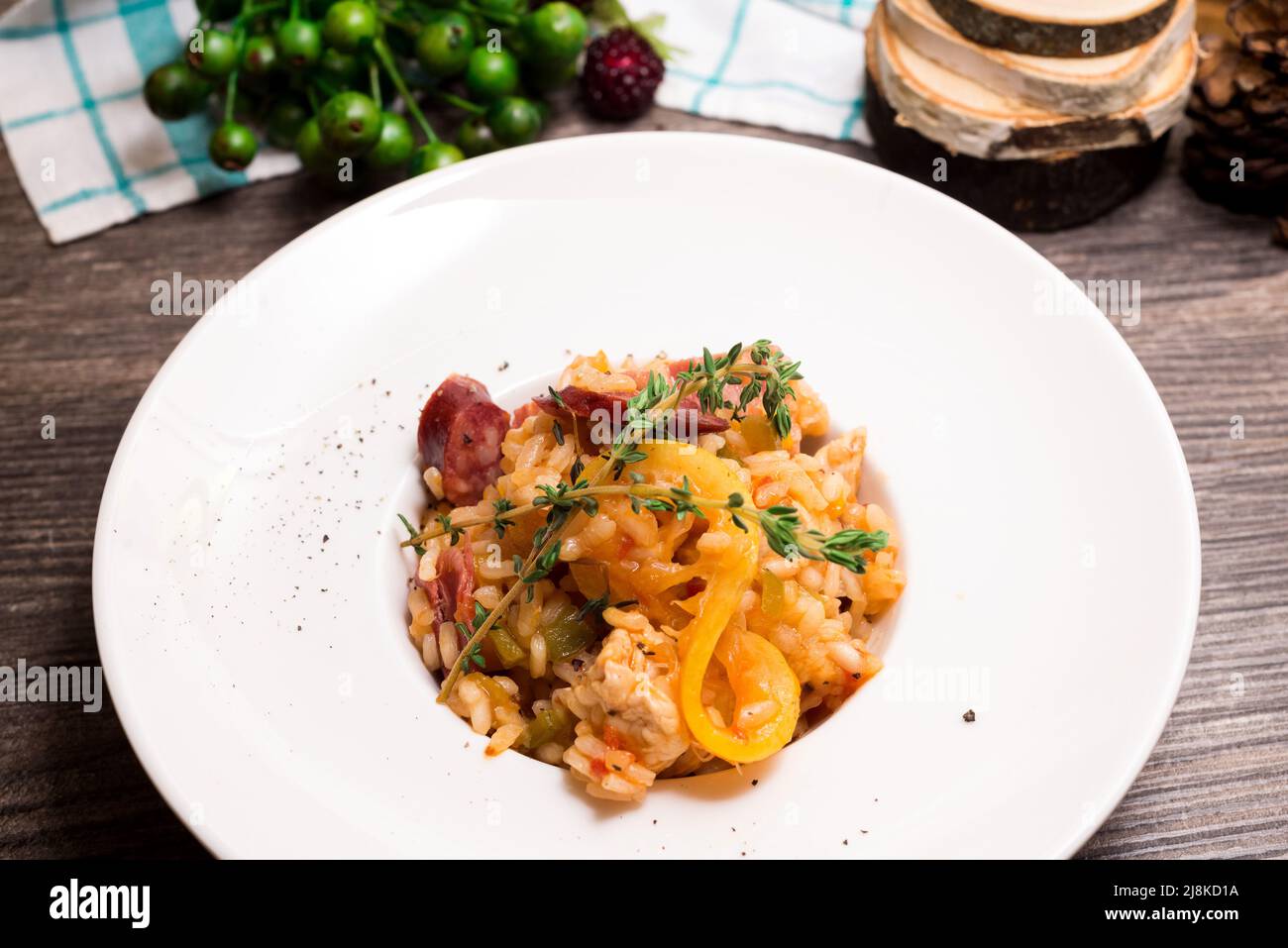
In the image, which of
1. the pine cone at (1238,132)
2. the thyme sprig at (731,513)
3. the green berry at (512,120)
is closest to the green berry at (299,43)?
the green berry at (512,120)

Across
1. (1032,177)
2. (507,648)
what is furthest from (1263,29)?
(507,648)

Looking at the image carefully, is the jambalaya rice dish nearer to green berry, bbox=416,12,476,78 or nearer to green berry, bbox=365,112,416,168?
green berry, bbox=365,112,416,168

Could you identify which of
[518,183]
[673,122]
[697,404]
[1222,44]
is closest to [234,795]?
[697,404]

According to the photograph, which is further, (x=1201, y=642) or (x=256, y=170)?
(x=256, y=170)

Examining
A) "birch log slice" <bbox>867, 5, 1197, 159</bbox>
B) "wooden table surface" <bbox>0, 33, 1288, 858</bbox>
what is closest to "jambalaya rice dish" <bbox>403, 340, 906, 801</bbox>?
"wooden table surface" <bbox>0, 33, 1288, 858</bbox>

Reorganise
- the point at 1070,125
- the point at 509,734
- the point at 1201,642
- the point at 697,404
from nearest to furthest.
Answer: the point at 509,734 → the point at 697,404 → the point at 1201,642 → the point at 1070,125

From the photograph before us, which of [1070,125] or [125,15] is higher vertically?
[1070,125]

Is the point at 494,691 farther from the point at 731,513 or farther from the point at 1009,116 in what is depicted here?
the point at 1009,116

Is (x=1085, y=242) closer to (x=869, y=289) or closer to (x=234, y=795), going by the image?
(x=869, y=289)
